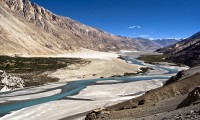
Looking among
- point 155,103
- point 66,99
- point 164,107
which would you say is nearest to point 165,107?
point 164,107

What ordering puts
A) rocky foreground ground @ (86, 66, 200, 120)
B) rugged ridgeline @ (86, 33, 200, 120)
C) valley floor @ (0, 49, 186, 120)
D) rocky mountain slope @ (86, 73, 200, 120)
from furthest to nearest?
valley floor @ (0, 49, 186, 120), rocky mountain slope @ (86, 73, 200, 120), rugged ridgeline @ (86, 33, 200, 120), rocky foreground ground @ (86, 66, 200, 120)

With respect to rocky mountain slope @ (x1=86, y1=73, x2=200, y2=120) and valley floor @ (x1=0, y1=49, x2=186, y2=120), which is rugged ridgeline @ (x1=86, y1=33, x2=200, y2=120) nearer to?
rocky mountain slope @ (x1=86, y1=73, x2=200, y2=120)

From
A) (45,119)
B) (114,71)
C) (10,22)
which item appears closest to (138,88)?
(45,119)

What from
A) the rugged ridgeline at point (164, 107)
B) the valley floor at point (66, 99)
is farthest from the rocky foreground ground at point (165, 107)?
the valley floor at point (66, 99)

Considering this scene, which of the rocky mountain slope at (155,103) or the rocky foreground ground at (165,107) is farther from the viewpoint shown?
the rocky mountain slope at (155,103)

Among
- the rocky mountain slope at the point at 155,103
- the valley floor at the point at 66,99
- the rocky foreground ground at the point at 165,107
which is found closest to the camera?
the rocky foreground ground at the point at 165,107

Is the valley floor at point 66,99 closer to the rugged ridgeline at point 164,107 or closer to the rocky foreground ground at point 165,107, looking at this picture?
the rugged ridgeline at point 164,107

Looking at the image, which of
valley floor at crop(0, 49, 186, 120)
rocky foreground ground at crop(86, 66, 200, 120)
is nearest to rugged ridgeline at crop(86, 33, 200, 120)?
rocky foreground ground at crop(86, 66, 200, 120)

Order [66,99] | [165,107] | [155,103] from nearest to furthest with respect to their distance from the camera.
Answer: [165,107]
[155,103]
[66,99]

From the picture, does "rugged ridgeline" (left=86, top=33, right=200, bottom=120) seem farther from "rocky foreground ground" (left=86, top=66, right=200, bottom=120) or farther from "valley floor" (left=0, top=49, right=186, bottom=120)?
"valley floor" (left=0, top=49, right=186, bottom=120)

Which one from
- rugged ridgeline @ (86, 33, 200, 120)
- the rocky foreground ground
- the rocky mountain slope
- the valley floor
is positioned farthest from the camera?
the valley floor

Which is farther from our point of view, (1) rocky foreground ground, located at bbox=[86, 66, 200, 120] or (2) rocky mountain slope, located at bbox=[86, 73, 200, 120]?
(2) rocky mountain slope, located at bbox=[86, 73, 200, 120]

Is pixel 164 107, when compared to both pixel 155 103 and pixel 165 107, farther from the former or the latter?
pixel 155 103
